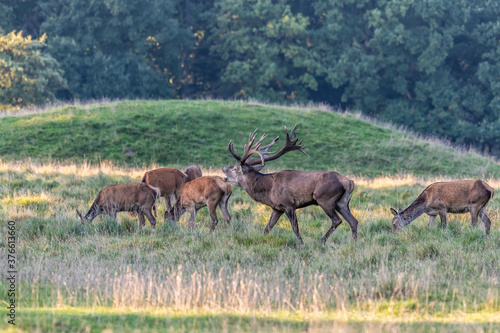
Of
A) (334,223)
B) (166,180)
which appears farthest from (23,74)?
(334,223)

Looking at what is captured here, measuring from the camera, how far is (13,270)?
29.0 feet

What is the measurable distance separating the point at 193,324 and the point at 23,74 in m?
33.6

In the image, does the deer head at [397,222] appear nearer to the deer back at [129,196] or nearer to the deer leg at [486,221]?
the deer leg at [486,221]

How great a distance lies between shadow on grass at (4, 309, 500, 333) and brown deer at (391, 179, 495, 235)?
17.4 feet

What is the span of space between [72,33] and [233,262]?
39827 mm

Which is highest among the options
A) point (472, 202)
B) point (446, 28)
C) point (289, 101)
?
point (446, 28)

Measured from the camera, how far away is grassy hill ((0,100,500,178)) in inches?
969

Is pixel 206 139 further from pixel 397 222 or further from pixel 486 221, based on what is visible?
pixel 486 221

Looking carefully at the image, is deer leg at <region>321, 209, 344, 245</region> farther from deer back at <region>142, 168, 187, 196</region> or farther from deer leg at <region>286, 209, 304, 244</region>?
deer back at <region>142, 168, 187, 196</region>

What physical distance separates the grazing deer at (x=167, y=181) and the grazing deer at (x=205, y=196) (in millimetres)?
1080

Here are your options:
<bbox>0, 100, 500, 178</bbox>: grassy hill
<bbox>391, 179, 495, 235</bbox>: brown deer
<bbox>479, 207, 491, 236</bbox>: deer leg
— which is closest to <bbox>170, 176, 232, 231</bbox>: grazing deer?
<bbox>391, 179, 495, 235</bbox>: brown deer

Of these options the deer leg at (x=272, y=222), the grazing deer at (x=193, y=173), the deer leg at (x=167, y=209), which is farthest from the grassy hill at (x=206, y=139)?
the deer leg at (x=272, y=222)

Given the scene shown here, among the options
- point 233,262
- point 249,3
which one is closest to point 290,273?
point 233,262

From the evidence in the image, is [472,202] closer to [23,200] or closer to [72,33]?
[23,200]
